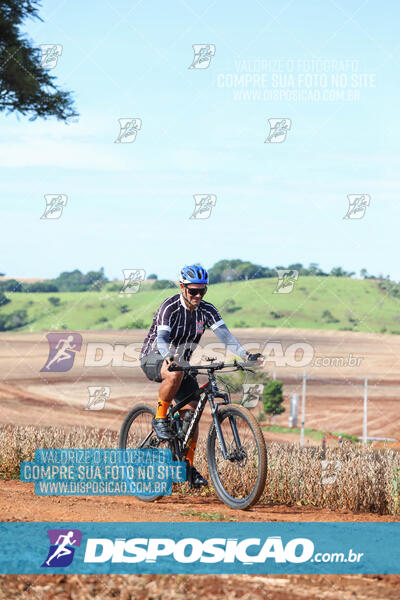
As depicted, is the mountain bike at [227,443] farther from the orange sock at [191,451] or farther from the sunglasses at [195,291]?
the sunglasses at [195,291]

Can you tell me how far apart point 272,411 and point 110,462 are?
25.3m

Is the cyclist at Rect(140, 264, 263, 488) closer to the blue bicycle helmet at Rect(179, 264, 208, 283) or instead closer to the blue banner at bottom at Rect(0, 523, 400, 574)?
the blue bicycle helmet at Rect(179, 264, 208, 283)

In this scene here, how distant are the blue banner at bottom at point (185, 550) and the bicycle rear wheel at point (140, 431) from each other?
226cm

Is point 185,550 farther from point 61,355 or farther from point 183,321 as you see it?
point 61,355

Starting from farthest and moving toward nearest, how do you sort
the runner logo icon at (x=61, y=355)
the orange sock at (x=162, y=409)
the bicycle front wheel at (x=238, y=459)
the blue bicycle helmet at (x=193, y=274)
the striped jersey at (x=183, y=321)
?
the runner logo icon at (x=61, y=355) → the orange sock at (x=162, y=409) → the striped jersey at (x=183, y=321) → the blue bicycle helmet at (x=193, y=274) → the bicycle front wheel at (x=238, y=459)

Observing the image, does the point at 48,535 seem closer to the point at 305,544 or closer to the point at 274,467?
the point at 305,544

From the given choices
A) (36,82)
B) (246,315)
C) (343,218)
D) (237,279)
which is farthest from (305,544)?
(237,279)

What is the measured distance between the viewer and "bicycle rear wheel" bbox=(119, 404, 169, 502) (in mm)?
8712

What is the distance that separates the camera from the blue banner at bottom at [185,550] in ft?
17.7

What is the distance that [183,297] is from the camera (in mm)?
7801

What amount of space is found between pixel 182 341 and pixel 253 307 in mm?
70511

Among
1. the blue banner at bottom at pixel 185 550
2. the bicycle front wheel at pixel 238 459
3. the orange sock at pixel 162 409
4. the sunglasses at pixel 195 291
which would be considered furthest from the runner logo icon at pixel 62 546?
the sunglasses at pixel 195 291

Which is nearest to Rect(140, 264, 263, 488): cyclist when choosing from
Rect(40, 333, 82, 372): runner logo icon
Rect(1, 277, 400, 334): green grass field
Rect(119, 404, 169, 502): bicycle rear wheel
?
Rect(119, 404, 169, 502): bicycle rear wheel

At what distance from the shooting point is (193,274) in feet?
25.1
